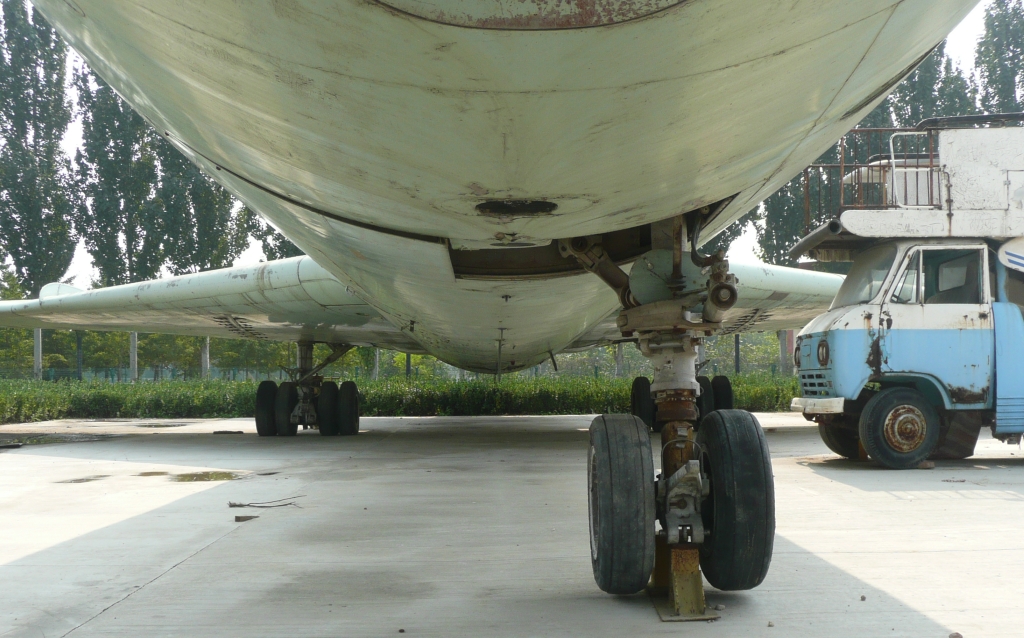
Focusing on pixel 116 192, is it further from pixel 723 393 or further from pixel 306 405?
pixel 723 393

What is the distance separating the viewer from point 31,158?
1078 inches

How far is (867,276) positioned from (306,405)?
6.88m

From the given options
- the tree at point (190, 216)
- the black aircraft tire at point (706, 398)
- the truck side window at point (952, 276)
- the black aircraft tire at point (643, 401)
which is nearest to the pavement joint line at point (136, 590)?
the truck side window at point (952, 276)

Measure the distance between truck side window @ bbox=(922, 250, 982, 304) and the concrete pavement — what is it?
56.4 inches

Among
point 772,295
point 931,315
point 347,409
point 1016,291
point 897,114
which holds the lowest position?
point 347,409

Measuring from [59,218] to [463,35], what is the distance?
101 ft

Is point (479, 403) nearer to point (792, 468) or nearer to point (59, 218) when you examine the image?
point (792, 468)

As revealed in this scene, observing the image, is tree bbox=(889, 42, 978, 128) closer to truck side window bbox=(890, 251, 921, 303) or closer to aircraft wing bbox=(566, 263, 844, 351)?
aircraft wing bbox=(566, 263, 844, 351)

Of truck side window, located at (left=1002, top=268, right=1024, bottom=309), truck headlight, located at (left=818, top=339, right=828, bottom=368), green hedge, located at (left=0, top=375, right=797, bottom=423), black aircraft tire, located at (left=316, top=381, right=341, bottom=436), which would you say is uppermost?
truck side window, located at (left=1002, top=268, right=1024, bottom=309)

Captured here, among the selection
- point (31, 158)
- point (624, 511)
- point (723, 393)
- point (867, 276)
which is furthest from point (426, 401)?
point (31, 158)

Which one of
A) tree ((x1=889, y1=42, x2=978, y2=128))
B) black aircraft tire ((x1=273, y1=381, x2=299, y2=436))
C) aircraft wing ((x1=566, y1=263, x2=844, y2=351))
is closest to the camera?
aircraft wing ((x1=566, y1=263, x2=844, y2=351))

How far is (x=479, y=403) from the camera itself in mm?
16328

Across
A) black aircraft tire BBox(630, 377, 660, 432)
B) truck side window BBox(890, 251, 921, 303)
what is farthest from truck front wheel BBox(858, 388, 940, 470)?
black aircraft tire BBox(630, 377, 660, 432)

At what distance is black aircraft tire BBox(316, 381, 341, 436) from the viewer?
398 inches
